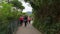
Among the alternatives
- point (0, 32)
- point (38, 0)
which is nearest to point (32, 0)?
point (38, 0)

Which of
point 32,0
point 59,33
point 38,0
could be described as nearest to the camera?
point 59,33

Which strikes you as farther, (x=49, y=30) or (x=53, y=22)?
(x=53, y=22)

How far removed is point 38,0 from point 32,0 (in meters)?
2.63

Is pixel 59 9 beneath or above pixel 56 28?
above

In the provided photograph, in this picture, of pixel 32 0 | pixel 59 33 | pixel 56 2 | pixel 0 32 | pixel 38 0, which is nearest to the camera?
pixel 0 32

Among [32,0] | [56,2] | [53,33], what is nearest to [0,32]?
[53,33]

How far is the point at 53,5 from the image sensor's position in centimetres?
1627

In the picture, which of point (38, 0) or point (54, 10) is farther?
point (38, 0)

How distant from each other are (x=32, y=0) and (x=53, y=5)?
565 cm

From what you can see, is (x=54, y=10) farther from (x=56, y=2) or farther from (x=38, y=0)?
(x=38, y=0)

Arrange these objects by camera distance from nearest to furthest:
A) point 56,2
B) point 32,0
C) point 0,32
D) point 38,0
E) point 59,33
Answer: point 0,32
point 59,33
point 56,2
point 38,0
point 32,0

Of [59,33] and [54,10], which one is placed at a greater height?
[54,10]

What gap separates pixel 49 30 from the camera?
15266mm

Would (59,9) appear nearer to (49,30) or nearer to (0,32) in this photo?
(49,30)
